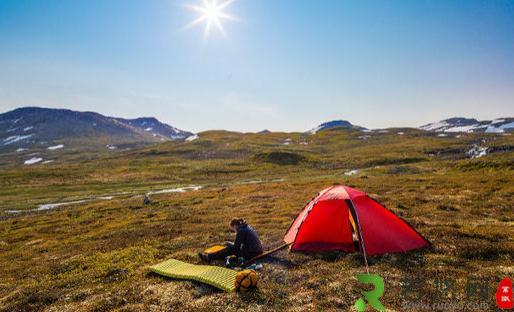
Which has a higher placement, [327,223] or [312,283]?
[327,223]

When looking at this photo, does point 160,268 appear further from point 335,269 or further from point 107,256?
point 335,269

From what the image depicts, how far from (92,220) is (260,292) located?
89.6 ft

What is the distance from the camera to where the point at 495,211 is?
22.6 metres

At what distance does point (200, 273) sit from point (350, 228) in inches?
299

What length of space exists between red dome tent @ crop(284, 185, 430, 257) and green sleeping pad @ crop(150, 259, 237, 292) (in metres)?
4.38

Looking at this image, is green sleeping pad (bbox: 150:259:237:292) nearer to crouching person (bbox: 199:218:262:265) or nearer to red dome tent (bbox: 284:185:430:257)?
crouching person (bbox: 199:218:262:265)

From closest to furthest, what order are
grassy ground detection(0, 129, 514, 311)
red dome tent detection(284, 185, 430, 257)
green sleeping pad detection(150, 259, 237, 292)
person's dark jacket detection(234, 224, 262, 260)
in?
grassy ground detection(0, 129, 514, 311)
green sleeping pad detection(150, 259, 237, 292)
red dome tent detection(284, 185, 430, 257)
person's dark jacket detection(234, 224, 262, 260)

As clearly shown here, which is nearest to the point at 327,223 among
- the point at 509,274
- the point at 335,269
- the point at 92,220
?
the point at 335,269

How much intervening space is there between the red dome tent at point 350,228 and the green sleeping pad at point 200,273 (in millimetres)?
4382

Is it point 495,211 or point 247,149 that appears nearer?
point 495,211

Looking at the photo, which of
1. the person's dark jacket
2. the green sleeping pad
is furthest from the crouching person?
the green sleeping pad

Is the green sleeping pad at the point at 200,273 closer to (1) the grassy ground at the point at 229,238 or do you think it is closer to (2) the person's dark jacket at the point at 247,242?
(1) the grassy ground at the point at 229,238

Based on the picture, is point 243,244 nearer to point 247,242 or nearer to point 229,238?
point 247,242

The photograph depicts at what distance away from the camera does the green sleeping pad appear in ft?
40.8
